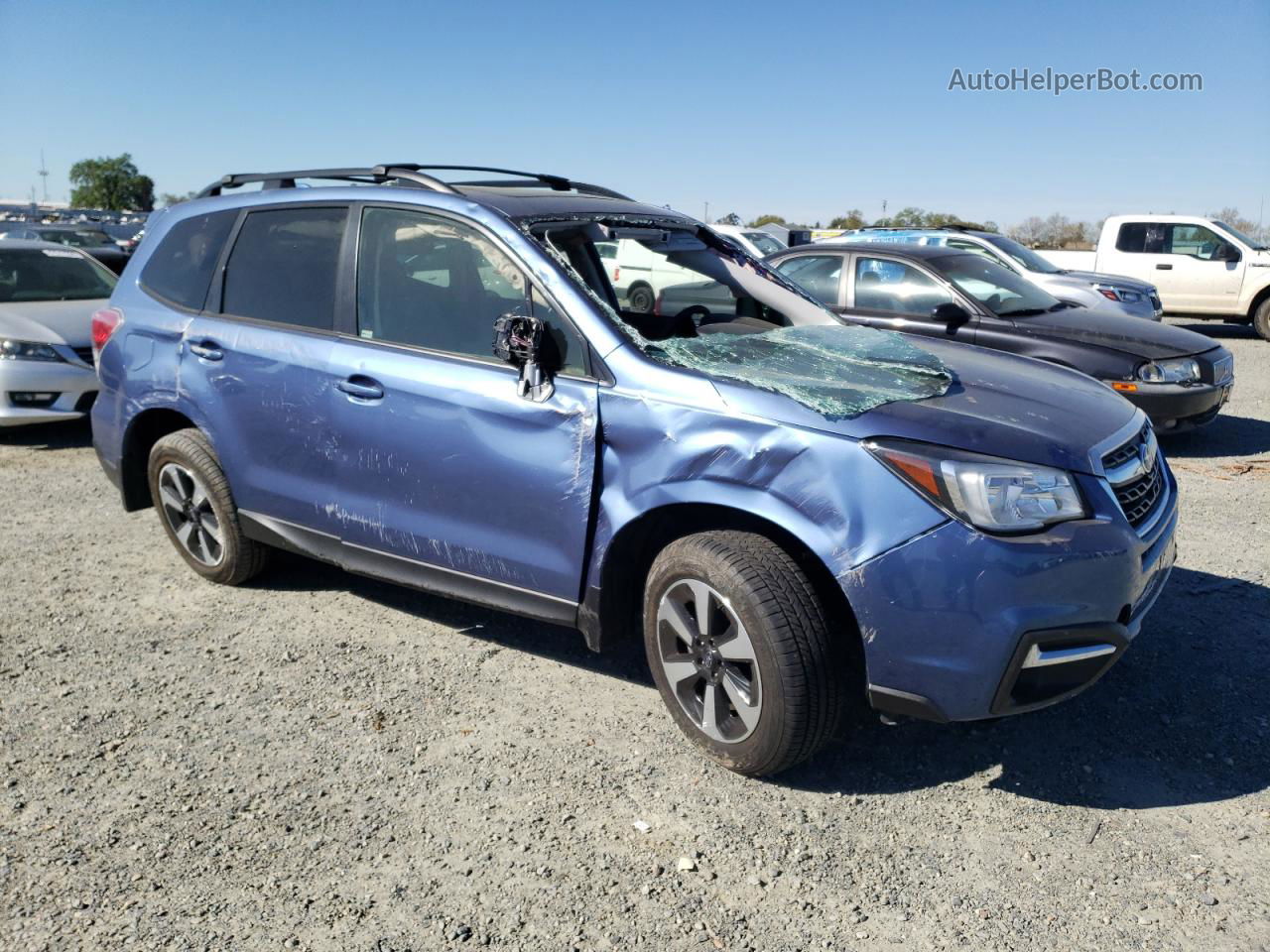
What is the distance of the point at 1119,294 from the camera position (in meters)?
13.7

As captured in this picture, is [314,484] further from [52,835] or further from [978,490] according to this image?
[978,490]

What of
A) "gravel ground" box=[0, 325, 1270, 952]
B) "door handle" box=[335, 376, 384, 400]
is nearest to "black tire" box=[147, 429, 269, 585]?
"gravel ground" box=[0, 325, 1270, 952]

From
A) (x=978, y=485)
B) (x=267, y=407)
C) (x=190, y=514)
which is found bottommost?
(x=190, y=514)

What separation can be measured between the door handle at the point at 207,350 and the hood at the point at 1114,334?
227 inches

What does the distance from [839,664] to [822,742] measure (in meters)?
0.27

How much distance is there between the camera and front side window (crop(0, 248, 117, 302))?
9.02m

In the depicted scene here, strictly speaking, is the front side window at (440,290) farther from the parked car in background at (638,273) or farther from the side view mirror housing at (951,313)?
the side view mirror housing at (951,313)

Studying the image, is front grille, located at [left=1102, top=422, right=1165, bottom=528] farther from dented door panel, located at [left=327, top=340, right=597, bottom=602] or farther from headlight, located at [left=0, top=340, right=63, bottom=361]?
headlight, located at [left=0, top=340, right=63, bottom=361]

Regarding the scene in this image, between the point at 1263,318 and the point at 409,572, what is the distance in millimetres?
16208

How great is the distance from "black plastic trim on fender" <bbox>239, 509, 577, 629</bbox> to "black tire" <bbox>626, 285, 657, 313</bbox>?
1.29m

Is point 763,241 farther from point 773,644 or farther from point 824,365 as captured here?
point 773,644

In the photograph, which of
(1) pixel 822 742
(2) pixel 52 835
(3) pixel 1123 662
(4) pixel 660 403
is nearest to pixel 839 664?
(1) pixel 822 742

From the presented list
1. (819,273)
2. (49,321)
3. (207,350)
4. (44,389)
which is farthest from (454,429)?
(49,321)

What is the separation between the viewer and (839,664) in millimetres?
3141
